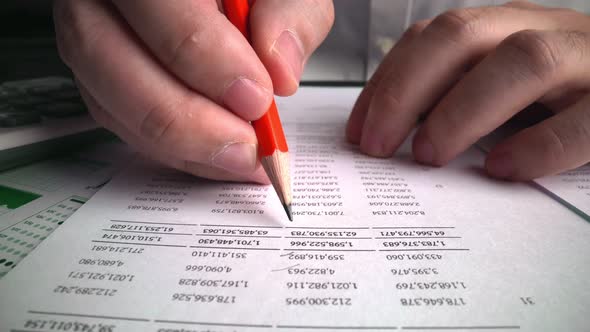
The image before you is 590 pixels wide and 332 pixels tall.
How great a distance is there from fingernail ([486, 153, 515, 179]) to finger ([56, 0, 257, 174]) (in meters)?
0.26

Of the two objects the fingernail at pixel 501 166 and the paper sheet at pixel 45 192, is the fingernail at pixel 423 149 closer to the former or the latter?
the fingernail at pixel 501 166

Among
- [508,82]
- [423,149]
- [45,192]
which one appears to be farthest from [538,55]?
[45,192]

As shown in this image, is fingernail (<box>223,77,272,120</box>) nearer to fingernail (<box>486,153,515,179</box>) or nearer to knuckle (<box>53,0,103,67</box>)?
knuckle (<box>53,0,103,67</box>)

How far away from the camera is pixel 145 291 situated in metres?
0.21

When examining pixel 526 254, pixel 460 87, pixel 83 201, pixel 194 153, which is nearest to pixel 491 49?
pixel 460 87

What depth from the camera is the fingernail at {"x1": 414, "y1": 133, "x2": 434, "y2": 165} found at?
374 mm

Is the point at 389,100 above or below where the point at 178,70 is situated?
above

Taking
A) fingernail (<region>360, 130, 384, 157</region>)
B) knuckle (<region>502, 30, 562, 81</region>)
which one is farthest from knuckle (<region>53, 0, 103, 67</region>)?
knuckle (<region>502, 30, 562, 81</region>)

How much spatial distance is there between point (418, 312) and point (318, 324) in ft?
0.20

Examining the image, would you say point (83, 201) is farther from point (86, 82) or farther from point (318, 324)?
point (318, 324)

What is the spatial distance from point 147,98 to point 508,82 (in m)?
0.35

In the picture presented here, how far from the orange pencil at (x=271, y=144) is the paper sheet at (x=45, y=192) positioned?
0.18 metres

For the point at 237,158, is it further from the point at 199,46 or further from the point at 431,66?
the point at 431,66

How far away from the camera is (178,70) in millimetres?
259
